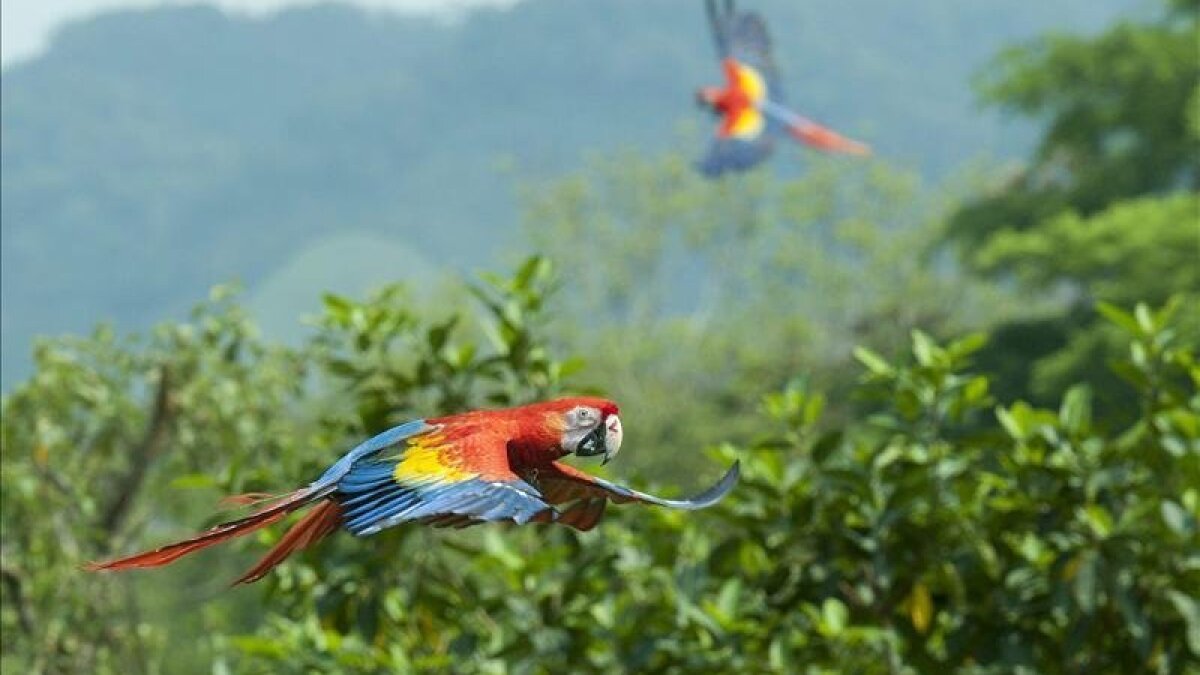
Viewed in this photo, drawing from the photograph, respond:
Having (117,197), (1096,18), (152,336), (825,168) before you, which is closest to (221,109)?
(117,197)

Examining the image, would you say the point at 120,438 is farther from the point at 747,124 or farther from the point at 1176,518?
the point at 1176,518

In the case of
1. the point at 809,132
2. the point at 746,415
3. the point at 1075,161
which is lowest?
the point at 746,415

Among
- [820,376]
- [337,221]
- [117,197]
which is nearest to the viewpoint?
[820,376]

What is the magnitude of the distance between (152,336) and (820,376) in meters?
21.7

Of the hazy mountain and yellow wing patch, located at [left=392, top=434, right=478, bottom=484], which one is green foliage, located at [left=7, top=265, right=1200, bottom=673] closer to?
yellow wing patch, located at [left=392, top=434, right=478, bottom=484]

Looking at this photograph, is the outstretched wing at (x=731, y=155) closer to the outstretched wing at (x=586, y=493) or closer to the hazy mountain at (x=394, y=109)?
the outstretched wing at (x=586, y=493)

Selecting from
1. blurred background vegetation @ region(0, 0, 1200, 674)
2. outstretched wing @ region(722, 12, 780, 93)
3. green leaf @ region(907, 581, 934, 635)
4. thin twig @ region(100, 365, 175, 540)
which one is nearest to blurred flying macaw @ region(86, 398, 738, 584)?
blurred background vegetation @ region(0, 0, 1200, 674)

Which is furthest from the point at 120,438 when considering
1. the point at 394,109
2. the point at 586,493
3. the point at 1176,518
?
the point at 394,109

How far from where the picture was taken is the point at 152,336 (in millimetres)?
6348

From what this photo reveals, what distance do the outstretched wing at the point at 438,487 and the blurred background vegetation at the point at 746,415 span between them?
86.0 inches

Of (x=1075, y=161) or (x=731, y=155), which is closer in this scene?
(x=731, y=155)

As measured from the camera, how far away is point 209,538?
4.00 ft

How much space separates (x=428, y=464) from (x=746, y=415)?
93.5 ft

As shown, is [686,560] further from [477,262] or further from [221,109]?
[221,109]
